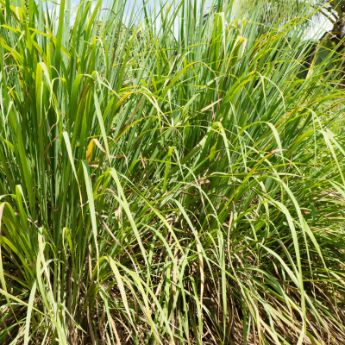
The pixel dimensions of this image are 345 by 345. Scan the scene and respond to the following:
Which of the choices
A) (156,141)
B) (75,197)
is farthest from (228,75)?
(75,197)

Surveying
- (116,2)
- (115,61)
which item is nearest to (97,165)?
(115,61)

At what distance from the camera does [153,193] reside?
1375mm

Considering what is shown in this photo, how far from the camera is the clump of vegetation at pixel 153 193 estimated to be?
1.12 metres

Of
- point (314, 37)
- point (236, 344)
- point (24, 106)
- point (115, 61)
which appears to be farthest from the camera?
point (314, 37)

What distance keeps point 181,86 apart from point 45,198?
595 millimetres

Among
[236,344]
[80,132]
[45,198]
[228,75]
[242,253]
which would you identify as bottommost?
[236,344]

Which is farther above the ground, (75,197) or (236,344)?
(75,197)

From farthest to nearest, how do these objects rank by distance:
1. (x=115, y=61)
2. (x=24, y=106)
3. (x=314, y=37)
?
1. (x=314, y=37)
2. (x=115, y=61)
3. (x=24, y=106)

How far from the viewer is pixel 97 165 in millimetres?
1176

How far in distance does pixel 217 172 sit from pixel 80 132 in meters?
0.41

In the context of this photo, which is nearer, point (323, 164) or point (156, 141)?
point (156, 141)

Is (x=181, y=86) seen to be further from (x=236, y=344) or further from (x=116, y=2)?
(x=236, y=344)

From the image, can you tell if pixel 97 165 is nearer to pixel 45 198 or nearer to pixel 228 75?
pixel 45 198

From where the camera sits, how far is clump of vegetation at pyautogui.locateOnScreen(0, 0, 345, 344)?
1.12 metres
